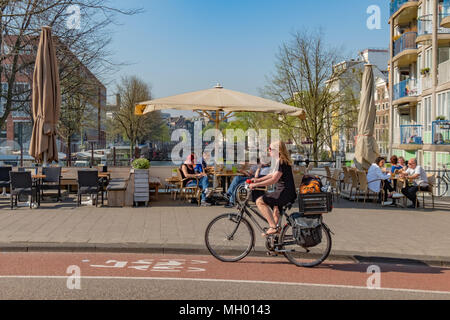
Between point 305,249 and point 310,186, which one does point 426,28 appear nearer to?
point 310,186

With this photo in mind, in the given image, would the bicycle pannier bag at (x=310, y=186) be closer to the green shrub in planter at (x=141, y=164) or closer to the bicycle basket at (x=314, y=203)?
the bicycle basket at (x=314, y=203)

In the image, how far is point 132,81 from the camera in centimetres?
5981

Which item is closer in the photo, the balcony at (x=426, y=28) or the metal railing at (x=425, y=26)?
the balcony at (x=426, y=28)

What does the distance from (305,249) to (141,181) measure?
6696 mm

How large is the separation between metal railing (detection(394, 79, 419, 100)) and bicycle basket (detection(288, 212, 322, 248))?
28875mm

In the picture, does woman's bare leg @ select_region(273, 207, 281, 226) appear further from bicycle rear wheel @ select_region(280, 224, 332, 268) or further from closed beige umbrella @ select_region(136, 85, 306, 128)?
closed beige umbrella @ select_region(136, 85, 306, 128)

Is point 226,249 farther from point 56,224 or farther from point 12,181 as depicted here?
point 12,181

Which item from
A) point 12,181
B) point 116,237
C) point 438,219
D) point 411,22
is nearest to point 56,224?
point 116,237

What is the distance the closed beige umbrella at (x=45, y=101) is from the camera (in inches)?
530

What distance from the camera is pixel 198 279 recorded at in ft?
21.5

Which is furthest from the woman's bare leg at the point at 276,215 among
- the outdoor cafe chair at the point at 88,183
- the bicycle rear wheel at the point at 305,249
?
the outdoor cafe chair at the point at 88,183

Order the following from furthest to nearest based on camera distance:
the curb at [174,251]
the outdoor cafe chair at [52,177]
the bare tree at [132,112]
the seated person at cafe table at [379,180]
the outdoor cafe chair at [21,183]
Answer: the bare tree at [132,112], the seated person at cafe table at [379,180], the outdoor cafe chair at [52,177], the outdoor cafe chair at [21,183], the curb at [174,251]

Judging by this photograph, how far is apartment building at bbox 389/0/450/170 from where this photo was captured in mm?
27589

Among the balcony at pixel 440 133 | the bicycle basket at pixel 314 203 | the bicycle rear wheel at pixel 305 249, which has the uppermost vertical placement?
the balcony at pixel 440 133
